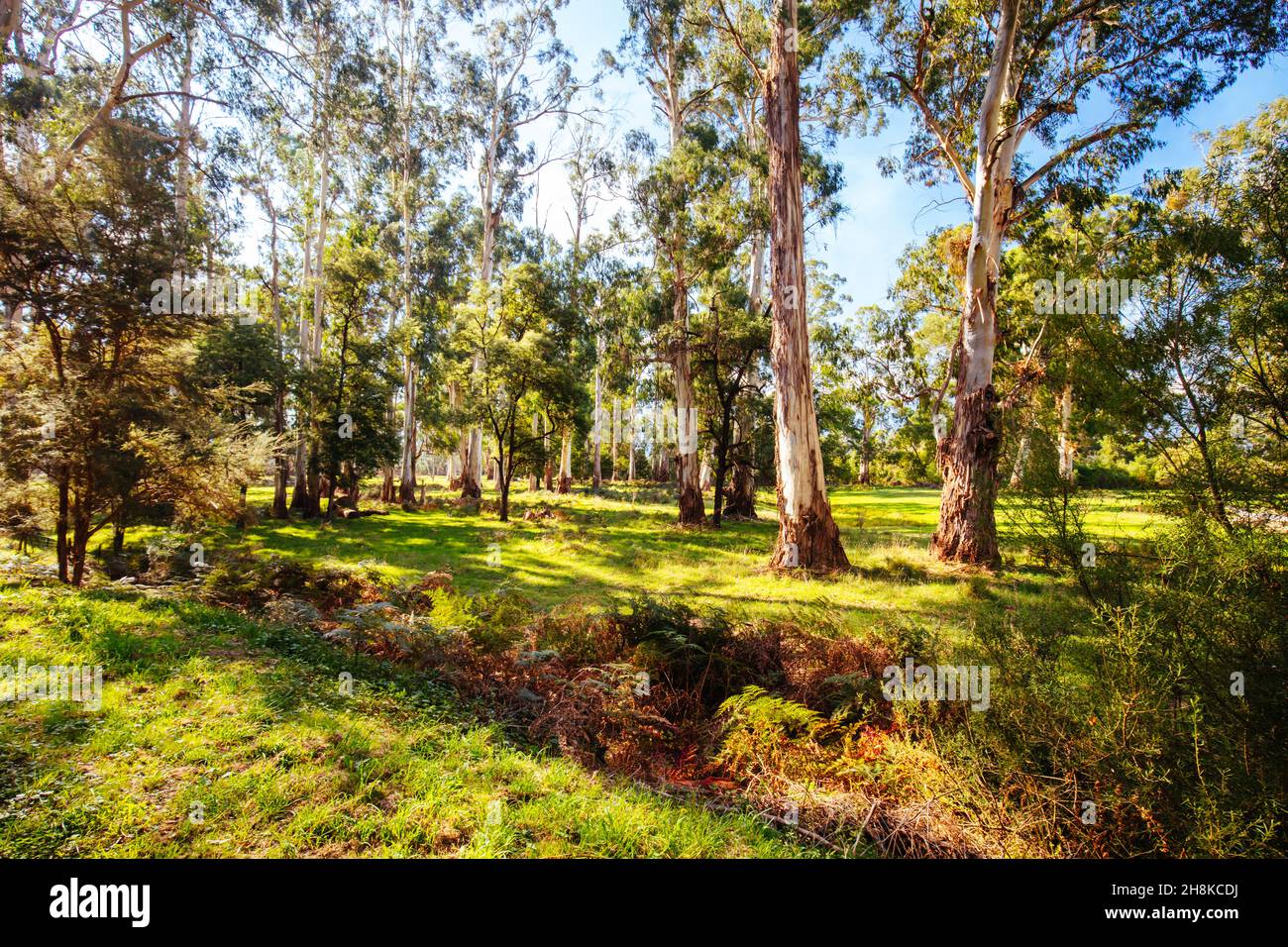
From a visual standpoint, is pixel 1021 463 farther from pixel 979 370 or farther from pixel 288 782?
pixel 979 370

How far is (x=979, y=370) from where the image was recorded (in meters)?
10.8

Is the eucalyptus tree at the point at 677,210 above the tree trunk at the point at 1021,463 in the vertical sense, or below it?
above

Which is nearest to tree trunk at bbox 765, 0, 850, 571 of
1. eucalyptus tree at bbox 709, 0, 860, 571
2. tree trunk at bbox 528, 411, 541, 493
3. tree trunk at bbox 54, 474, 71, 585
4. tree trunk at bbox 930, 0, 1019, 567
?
eucalyptus tree at bbox 709, 0, 860, 571

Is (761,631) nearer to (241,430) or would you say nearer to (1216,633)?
(1216,633)

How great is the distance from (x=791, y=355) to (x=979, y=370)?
418 centimetres

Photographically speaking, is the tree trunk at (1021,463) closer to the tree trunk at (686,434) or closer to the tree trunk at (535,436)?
the tree trunk at (686,434)

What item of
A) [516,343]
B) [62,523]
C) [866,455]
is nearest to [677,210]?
[516,343]

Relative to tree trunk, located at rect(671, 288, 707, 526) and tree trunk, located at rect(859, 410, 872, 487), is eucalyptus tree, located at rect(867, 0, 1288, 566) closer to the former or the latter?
tree trunk, located at rect(671, 288, 707, 526)

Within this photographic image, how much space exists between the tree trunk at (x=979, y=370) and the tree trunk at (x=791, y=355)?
2.64m

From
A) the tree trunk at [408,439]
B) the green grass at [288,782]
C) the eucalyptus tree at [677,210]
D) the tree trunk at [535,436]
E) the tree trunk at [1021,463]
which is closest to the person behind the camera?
the green grass at [288,782]

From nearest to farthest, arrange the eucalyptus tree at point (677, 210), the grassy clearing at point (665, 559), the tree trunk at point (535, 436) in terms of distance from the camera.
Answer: the grassy clearing at point (665, 559)
the eucalyptus tree at point (677, 210)
the tree trunk at point (535, 436)

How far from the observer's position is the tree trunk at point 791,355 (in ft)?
34.0

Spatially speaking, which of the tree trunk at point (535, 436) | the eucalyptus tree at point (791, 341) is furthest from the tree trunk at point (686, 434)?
the tree trunk at point (535, 436)
